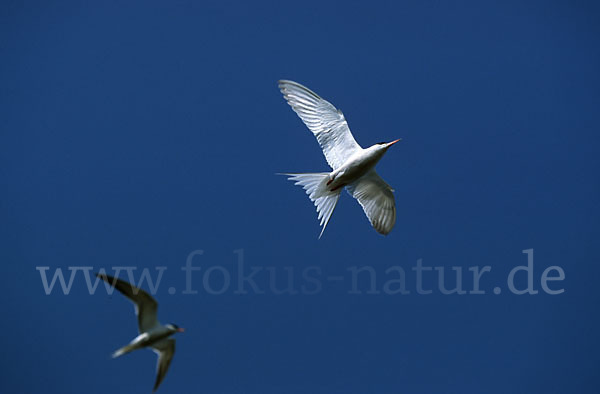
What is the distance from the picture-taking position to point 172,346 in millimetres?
8633

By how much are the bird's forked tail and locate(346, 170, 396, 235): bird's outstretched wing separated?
2.09ft

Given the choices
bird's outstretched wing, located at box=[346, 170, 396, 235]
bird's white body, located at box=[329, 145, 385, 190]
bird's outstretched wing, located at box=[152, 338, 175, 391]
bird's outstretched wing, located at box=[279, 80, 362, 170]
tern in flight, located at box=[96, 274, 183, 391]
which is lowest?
bird's outstretched wing, located at box=[152, 338, 175, 391]

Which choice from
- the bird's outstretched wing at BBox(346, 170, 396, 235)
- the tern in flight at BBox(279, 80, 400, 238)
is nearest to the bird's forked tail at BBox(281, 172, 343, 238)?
the tern in flight at BBox(279, 80, 400, 238)

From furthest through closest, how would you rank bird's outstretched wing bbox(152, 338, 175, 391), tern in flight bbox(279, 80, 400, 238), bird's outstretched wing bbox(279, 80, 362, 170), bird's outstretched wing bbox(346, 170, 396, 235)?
bird's outstretched wing bbox(346, 170, 396, 235), bird's outstretched wing bbox(279, 80, 362, 170), tern in flight bbox(279, 80, 400, 238), bird's outstretched wing bbox(152, 338, 175, 391)

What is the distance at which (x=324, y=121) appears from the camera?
10.2 meters

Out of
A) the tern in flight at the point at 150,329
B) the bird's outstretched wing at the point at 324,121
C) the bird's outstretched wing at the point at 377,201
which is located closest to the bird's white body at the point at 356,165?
the bird's outstretched wing at the point at 324,121

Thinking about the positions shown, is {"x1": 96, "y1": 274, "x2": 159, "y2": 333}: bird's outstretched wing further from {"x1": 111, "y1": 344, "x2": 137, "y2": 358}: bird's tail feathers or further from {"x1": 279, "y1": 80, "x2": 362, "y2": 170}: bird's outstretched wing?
{"x1": 279, "y1": 80, "x2": 362, "y2": 170}: bird's outstretched wing

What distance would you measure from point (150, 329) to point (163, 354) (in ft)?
1.82

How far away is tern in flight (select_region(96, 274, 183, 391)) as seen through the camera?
314 inches

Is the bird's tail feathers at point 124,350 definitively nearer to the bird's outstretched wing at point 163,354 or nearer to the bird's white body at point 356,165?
the bird's outstretched wing at point 163,354

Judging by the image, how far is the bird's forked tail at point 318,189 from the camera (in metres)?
9.93

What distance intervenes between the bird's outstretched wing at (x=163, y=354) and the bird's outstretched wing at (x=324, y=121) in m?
3.66

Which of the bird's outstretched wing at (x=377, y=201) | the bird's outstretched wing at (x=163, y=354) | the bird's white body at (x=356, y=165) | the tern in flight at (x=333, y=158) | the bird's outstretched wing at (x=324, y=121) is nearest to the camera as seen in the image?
the bird's outstretched wing at (x=163, y=354)

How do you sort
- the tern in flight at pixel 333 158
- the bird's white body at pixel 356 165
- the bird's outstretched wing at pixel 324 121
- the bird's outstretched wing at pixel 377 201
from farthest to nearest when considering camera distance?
the bird's outstretched wing at pixel 377 201
the bird's outstretched wing at pixel 324 121
the tern in flight at pixel 333 158
the bird's white body at pixel 356 165
